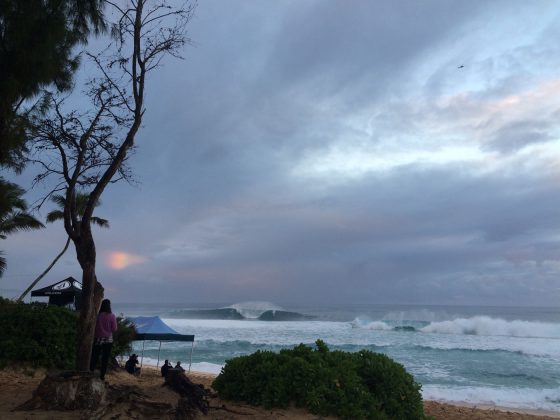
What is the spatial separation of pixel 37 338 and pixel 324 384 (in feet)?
25.1

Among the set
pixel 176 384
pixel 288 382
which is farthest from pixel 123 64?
pixel 288 382

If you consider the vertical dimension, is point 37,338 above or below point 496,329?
below

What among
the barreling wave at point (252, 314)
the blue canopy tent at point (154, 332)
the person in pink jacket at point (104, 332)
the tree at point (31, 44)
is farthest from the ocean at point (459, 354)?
the barreling wave at point (252, 314)

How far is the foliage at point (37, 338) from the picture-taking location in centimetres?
1104

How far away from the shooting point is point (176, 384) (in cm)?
761

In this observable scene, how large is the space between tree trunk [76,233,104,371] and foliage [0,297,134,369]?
13.5 ft

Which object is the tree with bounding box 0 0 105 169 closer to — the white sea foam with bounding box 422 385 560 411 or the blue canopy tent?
the blue canopy tent

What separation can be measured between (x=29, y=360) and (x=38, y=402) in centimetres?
495

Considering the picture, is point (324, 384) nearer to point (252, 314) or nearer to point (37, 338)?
point (37, 338)

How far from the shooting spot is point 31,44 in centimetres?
876

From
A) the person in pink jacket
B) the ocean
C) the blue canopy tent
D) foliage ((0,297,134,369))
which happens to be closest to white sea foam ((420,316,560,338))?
the ocean

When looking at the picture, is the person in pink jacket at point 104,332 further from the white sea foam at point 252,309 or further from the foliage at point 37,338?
the white sea foam at point 252,309

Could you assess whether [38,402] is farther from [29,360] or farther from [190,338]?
[190,338]

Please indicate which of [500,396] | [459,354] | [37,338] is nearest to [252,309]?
[459,354]
